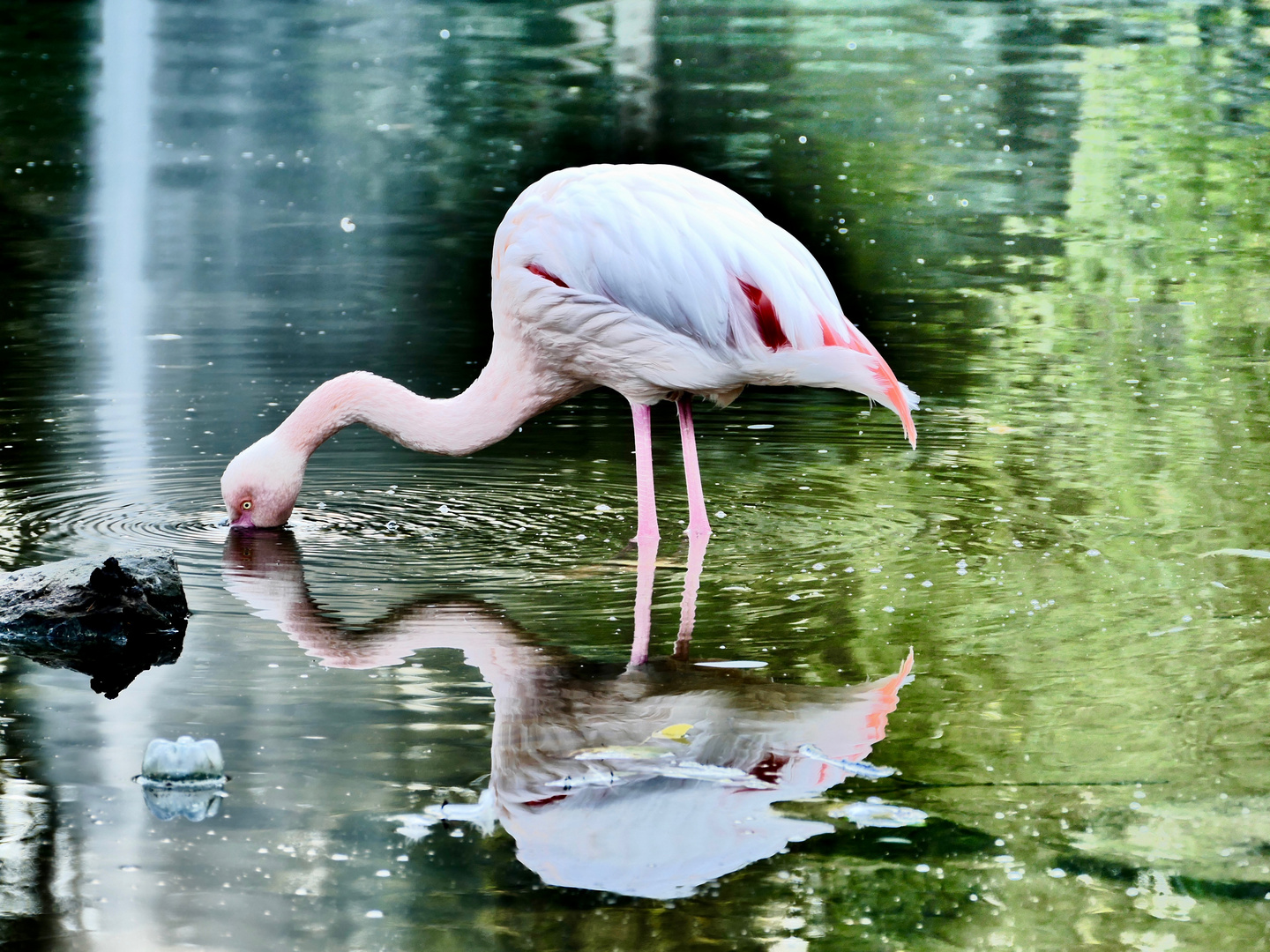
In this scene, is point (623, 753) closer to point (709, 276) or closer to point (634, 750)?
point (634, 750)

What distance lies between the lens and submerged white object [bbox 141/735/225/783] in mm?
4703

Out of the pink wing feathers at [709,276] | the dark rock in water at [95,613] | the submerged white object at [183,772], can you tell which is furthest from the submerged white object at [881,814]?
the pink wing feathers at [709,276]

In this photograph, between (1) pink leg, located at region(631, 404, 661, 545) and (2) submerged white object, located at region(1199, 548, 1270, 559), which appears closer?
(2) submerged white object, located at region(1199, 548, 1270, 559)

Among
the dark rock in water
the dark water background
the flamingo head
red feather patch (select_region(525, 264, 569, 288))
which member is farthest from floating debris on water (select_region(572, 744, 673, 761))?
the flamingo head

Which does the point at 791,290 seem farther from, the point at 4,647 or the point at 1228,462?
the point at 4,647

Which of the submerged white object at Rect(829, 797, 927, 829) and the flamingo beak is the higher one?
the flamingo beak

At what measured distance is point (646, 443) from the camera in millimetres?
7172

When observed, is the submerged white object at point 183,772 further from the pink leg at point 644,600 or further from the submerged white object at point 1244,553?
the submerged white object at point 1244,553

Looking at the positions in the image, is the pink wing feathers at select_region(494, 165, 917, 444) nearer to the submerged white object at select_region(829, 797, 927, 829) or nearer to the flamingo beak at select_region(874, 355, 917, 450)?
the flamingo beak at select_region(874, 355, 917, 450)

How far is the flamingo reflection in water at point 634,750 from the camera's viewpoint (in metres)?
4.22

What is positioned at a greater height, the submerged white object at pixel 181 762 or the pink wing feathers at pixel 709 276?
the pink wing feathers at pixel 709 276

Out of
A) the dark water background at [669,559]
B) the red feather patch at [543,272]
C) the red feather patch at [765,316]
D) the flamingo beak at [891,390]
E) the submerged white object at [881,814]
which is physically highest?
the red feather patch at [543,272]

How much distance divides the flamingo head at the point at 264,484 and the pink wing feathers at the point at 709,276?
1302mm

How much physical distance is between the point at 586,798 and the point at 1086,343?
23.0 feet
